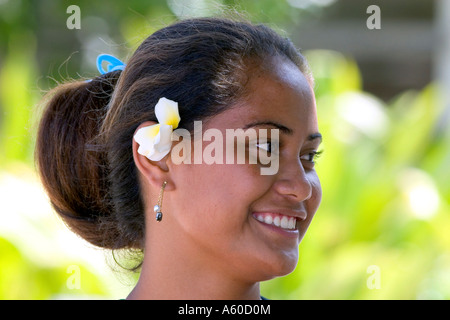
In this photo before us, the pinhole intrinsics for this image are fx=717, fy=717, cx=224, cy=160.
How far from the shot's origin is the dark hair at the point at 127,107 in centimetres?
223

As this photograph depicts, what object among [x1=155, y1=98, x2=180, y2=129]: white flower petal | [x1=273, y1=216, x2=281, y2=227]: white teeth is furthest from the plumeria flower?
[x1=273, y1=216, x2=281, y2=227]: white teeth

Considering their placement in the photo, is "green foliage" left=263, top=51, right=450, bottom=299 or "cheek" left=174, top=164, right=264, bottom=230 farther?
"green foliage" left=263, top=51, right=450, bottom=299

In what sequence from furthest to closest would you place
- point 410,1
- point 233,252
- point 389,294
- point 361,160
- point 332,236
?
1. point 410,1
2. point 361,160
3. point 332,236
4. point 389,294
5. point 233,252

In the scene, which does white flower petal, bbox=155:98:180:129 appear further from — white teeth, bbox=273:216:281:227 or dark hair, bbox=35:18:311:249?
white teeth, bbox=273:216:281:227

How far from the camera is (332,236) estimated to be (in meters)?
5.19

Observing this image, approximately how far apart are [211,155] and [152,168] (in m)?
0.22

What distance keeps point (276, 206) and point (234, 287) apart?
308mm

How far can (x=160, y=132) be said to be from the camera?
214 centimetres

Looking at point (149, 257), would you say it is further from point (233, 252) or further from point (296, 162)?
point (296, 162)

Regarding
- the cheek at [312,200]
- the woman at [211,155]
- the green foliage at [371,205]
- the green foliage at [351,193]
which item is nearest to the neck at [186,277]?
the woman at [211,155]

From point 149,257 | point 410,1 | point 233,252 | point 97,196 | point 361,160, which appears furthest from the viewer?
point 410,1

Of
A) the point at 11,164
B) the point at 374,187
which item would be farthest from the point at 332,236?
the point at 11,164

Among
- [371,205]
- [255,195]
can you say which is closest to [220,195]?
[255,195]

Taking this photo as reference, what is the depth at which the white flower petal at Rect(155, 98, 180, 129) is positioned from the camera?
2.16 m
